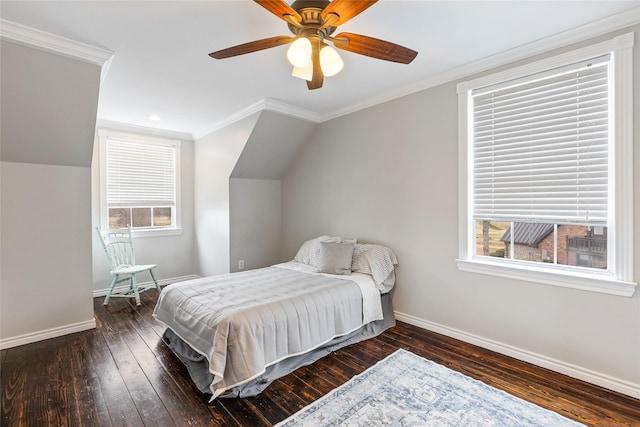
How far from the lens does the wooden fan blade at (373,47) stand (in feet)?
5.35

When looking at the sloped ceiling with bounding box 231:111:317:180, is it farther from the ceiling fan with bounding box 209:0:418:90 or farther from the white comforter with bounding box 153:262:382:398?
the ceiling fan with bounding box 209:0:418:90

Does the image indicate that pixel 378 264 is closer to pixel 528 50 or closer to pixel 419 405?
pixel 419 405

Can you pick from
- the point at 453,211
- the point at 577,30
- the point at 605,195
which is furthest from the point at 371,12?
the point at 605,195

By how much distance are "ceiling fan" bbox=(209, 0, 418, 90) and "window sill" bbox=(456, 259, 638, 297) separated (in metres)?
1.83

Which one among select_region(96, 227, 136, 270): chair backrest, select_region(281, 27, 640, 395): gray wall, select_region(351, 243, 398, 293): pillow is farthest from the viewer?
select_region(96, 227, 136, 270): chair backrest

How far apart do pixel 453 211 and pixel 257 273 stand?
2111mm

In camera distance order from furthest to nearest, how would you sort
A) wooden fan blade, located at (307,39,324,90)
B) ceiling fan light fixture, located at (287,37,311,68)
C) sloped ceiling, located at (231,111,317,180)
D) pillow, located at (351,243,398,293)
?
sloped ceiling, located at (231,111,317,180) < pillow, located at (351,243,398,293) < wooden fan blade, located at (307,39,324,90) < ceiling fan light fixture, located at (287,37,311,68)

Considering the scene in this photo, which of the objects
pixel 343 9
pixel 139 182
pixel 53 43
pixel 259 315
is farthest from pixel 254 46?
pixel 139 182

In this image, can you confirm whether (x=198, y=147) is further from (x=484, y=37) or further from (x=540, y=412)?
(x=540, y=412)

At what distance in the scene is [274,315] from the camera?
7.16ft

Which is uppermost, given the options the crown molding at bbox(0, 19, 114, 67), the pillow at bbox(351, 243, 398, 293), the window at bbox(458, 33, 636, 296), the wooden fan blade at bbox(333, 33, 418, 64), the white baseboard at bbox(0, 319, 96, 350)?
the crown molding at bbox(0, 19, 114, 67)

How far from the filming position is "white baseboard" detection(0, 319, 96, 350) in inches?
104

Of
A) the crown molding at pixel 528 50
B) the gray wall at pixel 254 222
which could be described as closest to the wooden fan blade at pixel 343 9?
the crown molding at pixel 528 50

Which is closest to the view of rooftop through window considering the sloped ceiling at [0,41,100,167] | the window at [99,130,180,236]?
the sloped ceiling at [0,41,100,167]
